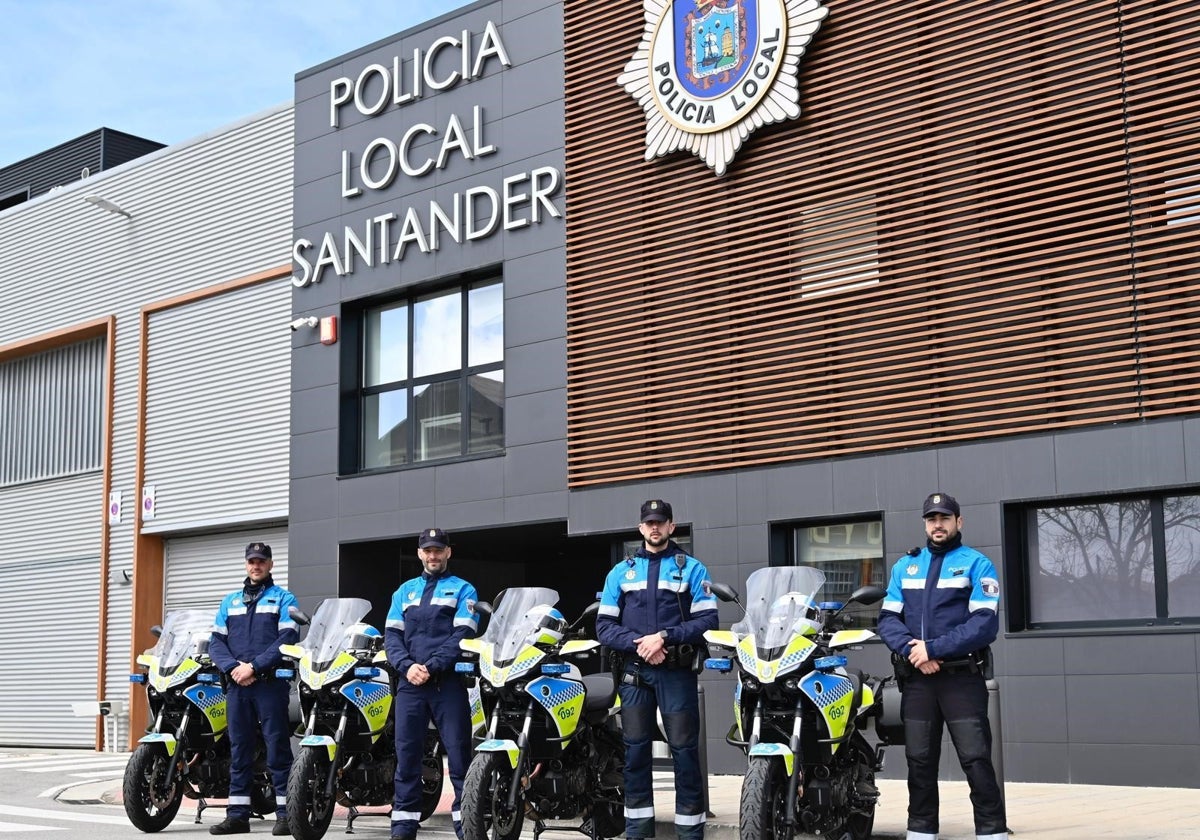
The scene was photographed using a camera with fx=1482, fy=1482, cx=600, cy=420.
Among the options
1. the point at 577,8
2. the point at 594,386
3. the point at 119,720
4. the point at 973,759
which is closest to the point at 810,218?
the point at 594,386

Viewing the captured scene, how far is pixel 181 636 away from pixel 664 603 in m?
4.41

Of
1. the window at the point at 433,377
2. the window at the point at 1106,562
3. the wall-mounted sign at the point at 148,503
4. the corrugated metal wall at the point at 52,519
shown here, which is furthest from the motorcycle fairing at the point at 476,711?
the corrugated metal wall at the point at 52,519

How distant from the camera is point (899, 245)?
44.8 ft

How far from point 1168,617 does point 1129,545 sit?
2.23 feet

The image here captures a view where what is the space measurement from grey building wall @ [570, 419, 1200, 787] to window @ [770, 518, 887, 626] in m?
0.25

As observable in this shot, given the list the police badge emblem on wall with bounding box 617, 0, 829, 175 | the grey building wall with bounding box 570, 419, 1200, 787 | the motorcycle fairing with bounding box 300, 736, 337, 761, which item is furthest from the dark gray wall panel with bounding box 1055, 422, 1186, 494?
the motorcycle fairing with bounding box 300, 736, 337, 761

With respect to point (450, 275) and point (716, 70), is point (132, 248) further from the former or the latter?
point (716, 70)

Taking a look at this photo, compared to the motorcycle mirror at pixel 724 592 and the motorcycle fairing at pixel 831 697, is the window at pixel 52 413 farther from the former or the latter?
the motorcycle fairing at pixel 831 697

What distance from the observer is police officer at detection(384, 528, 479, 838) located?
948 cm

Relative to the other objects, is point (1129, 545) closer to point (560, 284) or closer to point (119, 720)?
point (560, 284)

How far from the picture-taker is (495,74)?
57.4 ft

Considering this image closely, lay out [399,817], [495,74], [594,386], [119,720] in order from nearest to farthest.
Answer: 1. [399,817]
2. [594,386]
3. [495,74]
4. [119,720]

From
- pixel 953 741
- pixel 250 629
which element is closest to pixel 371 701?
pixel 250 629

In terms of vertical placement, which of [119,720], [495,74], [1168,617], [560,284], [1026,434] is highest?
[495,74]
